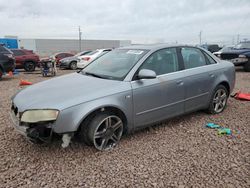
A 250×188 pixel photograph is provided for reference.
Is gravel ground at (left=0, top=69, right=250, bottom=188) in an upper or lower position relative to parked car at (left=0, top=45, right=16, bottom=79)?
lower

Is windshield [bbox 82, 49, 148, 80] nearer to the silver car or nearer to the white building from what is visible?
the silver car

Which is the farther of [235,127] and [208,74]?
[208,74]

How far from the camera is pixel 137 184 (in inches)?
87.7

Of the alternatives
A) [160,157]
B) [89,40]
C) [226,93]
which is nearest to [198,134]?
[160,157]

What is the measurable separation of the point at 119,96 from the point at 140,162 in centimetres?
89

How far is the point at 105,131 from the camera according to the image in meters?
2.84

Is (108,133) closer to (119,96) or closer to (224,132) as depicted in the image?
(119,96)

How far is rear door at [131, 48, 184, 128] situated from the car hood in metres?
0.29

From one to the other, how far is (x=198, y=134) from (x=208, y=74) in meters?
1.23

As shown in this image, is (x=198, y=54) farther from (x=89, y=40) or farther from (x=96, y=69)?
(x=89, y=40)

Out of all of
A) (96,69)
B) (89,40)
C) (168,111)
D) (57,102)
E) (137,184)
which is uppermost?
(89,40)

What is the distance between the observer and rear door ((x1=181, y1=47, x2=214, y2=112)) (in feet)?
11.9

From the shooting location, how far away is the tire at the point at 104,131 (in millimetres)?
2682

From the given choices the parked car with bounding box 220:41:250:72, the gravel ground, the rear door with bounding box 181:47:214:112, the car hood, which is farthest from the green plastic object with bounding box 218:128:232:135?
the parked car with bounding box 220:41:250:72
